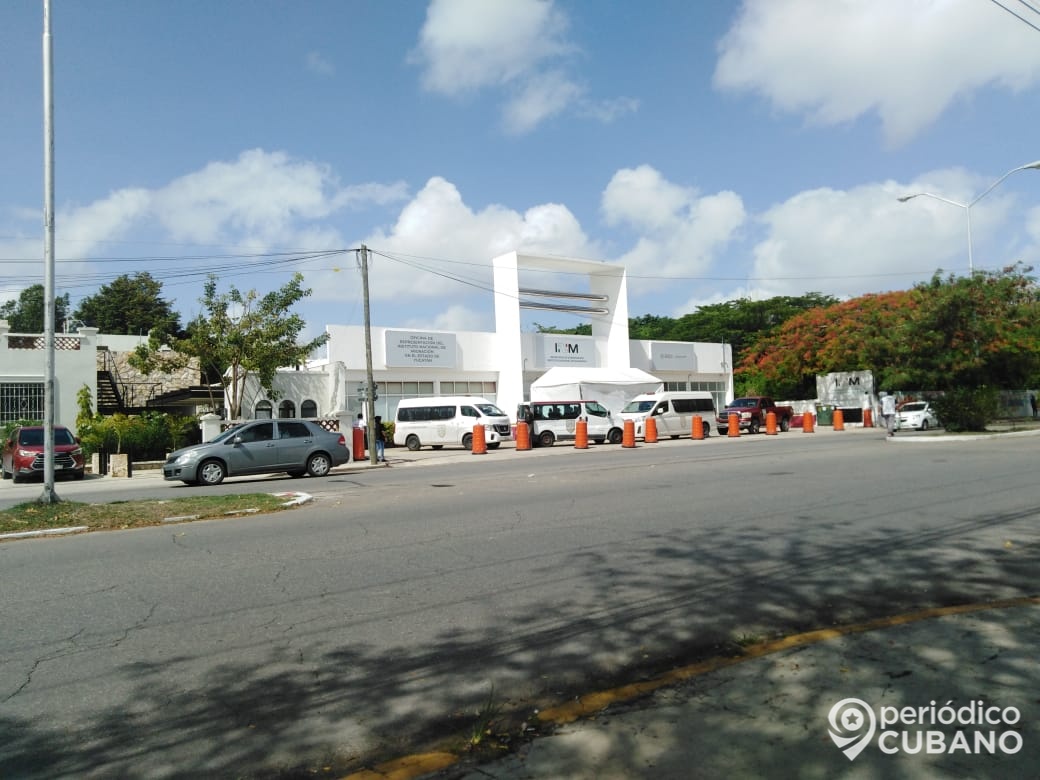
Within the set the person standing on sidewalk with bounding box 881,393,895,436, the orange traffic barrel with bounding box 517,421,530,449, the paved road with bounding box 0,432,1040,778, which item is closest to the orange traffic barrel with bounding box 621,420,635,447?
the orange traffic barrel with bounding box 517,421,530,449

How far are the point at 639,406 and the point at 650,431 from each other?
1905 millimetres

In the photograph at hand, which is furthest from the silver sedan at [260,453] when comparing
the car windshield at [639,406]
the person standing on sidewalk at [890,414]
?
the person standing on sidewalk at [890,414]

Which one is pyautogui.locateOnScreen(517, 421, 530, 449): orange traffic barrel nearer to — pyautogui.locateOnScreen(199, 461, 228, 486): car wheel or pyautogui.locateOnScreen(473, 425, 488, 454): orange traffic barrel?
A: pyautogui.locateOnScreen(473, 425, 488, 454): orange traffic barrel

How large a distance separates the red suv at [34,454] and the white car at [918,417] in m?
32.0

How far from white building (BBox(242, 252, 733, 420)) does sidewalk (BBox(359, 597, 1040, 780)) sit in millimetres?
25216

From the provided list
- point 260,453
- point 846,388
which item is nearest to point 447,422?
point 260,453

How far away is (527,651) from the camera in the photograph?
18.2ft

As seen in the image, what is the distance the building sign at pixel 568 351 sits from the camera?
138 feet

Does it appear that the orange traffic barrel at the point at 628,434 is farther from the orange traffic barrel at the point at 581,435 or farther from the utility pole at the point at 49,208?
the utility pole at the point at 49,208

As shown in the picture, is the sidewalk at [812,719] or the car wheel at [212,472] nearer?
the sidewalk at [812,719]

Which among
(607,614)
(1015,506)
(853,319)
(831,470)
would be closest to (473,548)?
(607,614)

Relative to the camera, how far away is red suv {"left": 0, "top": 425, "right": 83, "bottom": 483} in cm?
2205

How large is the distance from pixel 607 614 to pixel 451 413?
85.0 feet

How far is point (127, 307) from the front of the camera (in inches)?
2640
